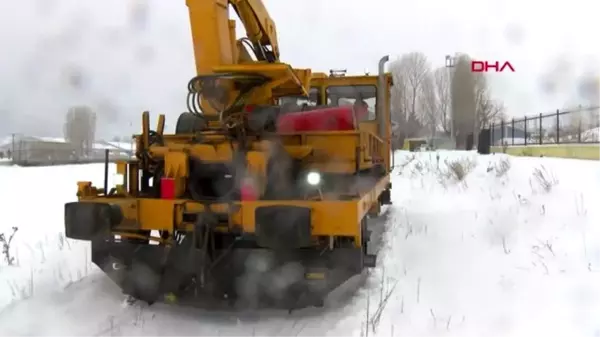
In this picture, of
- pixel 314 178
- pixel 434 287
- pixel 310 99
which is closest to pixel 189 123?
pixel 314 178

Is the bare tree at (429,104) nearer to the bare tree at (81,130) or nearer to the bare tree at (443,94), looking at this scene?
the bare tree at (443,94)

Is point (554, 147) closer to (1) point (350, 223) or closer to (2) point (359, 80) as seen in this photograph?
(2) point (359, 80)

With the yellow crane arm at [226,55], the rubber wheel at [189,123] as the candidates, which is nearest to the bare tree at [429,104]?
the yellow crane arm at [226,55]

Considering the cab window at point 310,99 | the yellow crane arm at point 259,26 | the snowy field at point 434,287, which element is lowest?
the snowy field at point 434,287

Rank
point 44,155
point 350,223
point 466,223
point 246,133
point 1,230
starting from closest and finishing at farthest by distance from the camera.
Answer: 1. point 350,223
2. point 246,133
3. point 466,223
4. point 1,230
5. point 44,155

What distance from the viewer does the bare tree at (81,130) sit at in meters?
51.0

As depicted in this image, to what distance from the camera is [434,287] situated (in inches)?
185

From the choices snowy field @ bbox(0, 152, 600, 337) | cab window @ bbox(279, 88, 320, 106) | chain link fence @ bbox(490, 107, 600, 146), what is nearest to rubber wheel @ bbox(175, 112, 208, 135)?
snowy field @ bbox(0, 152, 600, 337)

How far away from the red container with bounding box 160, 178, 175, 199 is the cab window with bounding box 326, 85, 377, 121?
445cm

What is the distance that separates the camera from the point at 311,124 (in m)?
4.93

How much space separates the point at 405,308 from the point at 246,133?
1996 mm

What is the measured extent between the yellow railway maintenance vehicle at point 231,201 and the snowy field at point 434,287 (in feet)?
0.95

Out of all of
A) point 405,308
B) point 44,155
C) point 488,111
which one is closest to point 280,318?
point 405,308

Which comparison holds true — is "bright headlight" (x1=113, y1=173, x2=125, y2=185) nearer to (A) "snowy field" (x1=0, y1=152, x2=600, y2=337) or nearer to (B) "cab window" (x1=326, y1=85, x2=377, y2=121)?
(A) "snowy field" (x1=0, y1=152, x2=600, y2=337)
